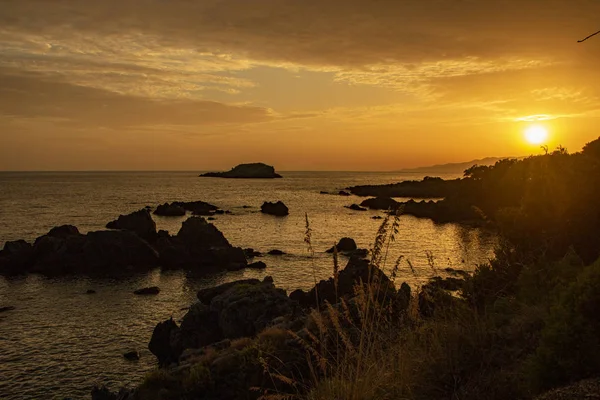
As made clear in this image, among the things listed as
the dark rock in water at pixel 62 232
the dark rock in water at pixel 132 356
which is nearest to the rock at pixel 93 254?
the dark rock in water at pixel 62 232

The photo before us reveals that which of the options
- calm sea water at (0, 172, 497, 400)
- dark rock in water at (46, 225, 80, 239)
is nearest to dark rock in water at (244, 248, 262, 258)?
calm sea water at (0, 172, 497, 400)

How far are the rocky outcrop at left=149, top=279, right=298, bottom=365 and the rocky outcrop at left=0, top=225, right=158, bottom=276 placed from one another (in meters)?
25.0

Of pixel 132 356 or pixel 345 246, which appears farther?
pixel 345 246

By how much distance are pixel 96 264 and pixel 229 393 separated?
40312 millimetres

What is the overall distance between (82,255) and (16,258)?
5.87 m

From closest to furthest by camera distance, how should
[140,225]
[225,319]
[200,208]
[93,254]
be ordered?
[225,319] → [93,254] → [140,225] → [200,208]

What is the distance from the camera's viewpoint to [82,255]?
47.7 m

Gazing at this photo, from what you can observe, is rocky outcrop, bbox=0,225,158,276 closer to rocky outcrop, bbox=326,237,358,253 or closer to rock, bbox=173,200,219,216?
rocky outcrop, bbox=326,237,358,253

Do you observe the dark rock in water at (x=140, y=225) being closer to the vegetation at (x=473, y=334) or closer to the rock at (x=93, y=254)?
the rock at (x=93, y=254)

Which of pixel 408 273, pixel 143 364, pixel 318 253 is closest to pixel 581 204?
pixel 143 364

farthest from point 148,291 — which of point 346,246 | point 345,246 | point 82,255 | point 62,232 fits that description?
point 346,246

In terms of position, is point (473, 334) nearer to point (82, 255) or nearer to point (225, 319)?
point (225, 319)

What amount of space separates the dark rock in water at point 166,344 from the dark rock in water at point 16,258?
2817cm

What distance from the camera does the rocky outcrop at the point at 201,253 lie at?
48344 millimetres
